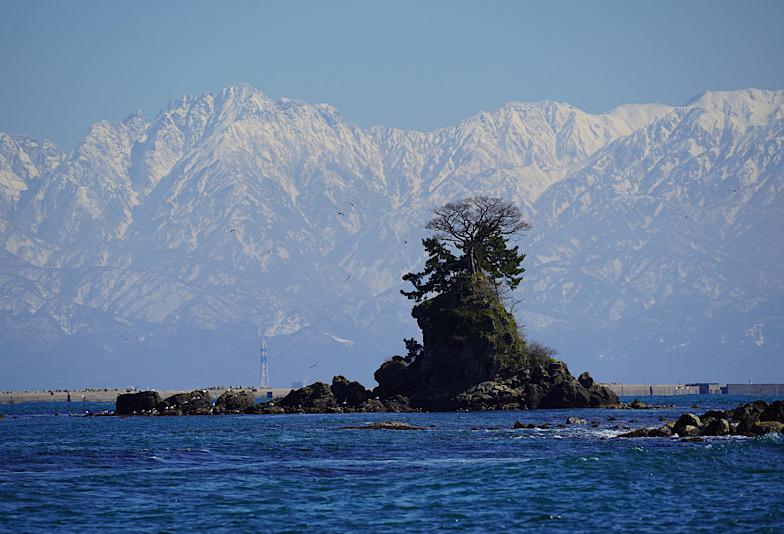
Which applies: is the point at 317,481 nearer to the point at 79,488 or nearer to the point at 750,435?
the point at 79,488

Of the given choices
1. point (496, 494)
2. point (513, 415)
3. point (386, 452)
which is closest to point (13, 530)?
point (496, 494)

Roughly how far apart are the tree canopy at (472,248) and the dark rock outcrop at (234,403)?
24.0 metres

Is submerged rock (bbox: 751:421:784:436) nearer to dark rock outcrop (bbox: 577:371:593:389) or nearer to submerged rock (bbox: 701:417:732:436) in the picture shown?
submerged rock (bbox: 701:417:732:436)

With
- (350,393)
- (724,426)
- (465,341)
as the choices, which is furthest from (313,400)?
(724,426)

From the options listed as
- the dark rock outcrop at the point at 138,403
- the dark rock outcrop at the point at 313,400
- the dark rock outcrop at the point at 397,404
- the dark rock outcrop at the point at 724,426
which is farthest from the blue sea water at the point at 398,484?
the dark rock outcrop at the point at 138,403

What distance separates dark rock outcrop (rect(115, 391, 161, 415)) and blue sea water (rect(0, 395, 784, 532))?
65.8 metres

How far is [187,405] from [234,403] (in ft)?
18.1

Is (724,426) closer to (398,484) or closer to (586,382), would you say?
(398,484)

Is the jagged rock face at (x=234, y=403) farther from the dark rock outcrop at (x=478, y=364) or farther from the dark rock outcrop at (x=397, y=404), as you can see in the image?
the dark rock outcrop at (x=478, y=364)

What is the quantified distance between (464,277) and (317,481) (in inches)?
3234

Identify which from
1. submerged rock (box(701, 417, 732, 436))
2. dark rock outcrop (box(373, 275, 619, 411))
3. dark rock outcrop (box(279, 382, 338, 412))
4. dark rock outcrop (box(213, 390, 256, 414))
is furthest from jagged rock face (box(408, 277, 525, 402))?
submerged rock (box(701, 417, 732, 436))

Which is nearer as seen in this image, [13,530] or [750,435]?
[13,530]

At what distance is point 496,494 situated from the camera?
185 feet

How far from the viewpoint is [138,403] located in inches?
6220
